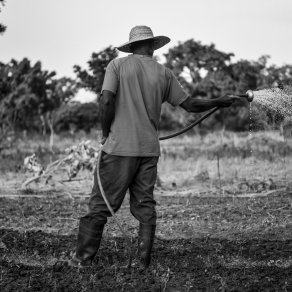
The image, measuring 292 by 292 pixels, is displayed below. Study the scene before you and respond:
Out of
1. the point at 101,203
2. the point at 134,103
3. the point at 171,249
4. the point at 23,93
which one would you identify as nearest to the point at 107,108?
the point at 134,103

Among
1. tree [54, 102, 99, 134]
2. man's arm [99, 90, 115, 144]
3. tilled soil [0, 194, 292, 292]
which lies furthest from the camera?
tree [54, 102, 99, 134]

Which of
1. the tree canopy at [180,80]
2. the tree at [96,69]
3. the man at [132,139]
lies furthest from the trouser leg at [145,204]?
the tree canopy at [180,80]

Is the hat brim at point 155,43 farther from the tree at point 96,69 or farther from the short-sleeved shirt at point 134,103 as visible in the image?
the tree at point 96,69

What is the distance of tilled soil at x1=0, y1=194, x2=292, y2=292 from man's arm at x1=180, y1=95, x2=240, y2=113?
47.8 inches

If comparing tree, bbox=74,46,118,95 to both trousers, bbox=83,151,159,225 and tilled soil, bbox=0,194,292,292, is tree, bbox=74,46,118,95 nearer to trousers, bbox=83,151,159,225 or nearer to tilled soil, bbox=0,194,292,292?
tilled soil, bbox=0,194,292,292

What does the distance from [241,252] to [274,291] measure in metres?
1.34

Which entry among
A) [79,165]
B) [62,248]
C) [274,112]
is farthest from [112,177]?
[79,165]

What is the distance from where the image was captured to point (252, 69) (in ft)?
146

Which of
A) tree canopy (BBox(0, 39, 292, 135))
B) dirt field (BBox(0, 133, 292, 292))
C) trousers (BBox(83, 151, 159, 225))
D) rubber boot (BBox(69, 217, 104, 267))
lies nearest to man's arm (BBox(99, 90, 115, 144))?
trousers (BBox(83, 151, 159, 225))

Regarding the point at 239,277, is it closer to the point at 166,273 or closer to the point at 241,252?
A: the point at 166,273

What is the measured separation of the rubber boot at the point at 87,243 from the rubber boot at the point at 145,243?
329 millimetres

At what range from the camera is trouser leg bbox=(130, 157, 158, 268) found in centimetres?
445

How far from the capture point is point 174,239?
19.5ft

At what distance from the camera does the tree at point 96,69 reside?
13.2 meters
